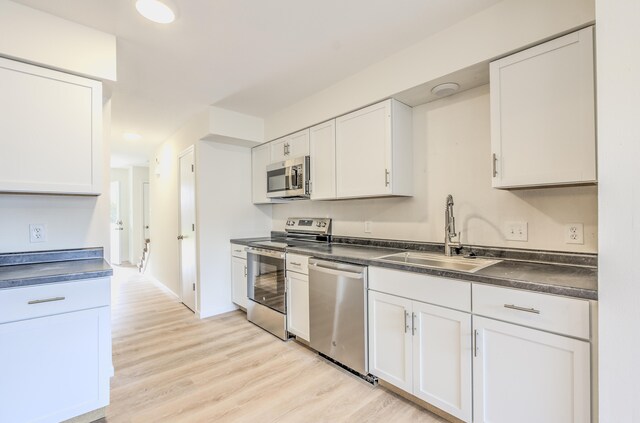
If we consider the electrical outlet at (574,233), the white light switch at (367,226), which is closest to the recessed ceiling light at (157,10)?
the white light switch at (367,226)

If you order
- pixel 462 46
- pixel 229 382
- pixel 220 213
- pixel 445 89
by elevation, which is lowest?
pixel 229 382

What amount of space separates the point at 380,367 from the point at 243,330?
165 centimetres

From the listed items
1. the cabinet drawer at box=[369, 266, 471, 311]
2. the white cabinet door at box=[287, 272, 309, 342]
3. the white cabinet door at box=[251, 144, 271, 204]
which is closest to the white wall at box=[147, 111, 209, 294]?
the white cabinet door at box=[251, 144, 271, 204]

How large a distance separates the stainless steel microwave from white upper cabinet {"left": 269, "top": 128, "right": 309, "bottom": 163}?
94mm

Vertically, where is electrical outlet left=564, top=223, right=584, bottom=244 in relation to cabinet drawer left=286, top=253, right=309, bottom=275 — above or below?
above

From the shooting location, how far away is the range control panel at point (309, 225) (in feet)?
10.3

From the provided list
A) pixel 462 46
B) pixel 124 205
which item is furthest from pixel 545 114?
pixel 124 205

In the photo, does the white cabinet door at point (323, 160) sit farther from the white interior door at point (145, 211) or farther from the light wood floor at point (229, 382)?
the white interior door at point (145, 211)

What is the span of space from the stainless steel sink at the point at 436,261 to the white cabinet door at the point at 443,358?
11.6 inches

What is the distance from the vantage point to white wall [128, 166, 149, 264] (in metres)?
6.85

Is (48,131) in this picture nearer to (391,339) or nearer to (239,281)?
(239,281)

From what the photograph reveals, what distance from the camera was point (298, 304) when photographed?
8.61 feet

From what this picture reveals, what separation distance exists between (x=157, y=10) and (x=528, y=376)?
2721 mm

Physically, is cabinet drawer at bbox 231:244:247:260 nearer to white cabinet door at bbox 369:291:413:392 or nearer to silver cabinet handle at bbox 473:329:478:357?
white cabinet door at bbox 369:291:413:392
